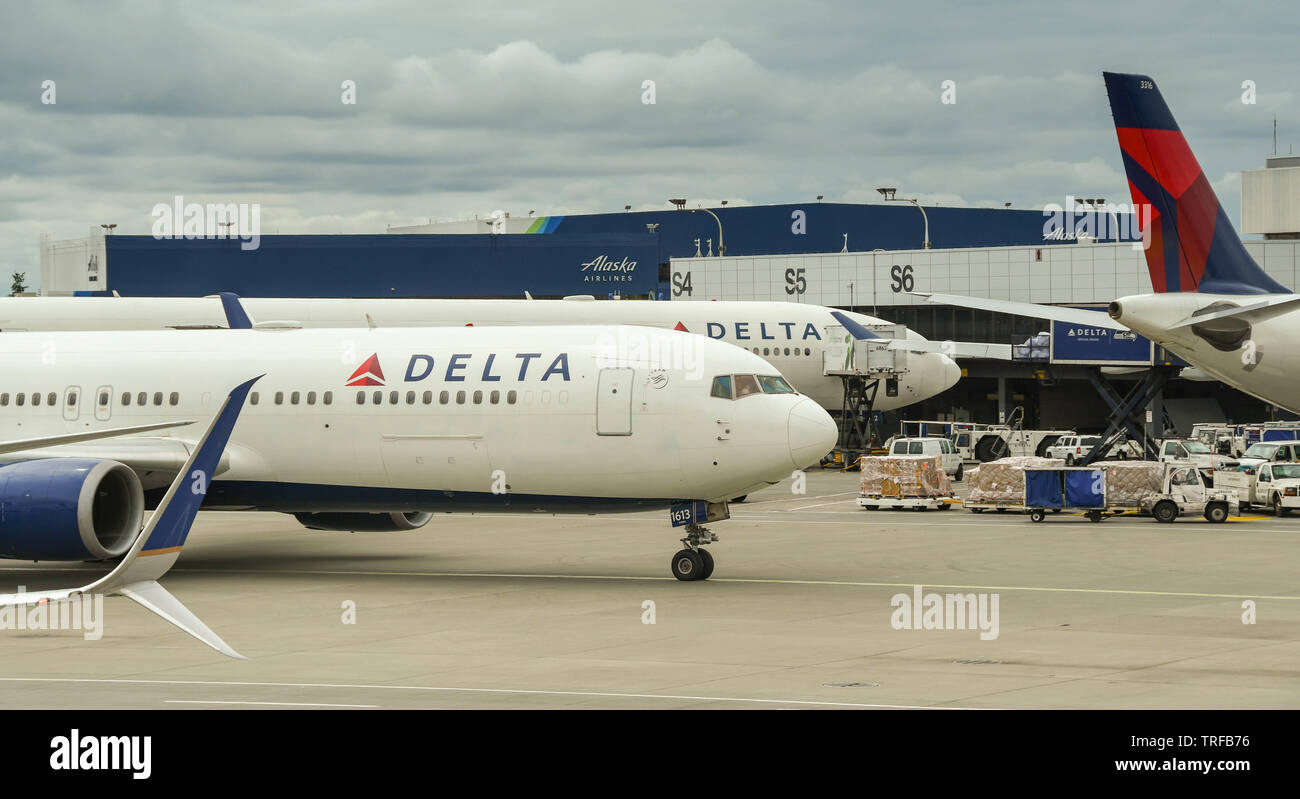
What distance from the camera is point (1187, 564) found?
96.1ft

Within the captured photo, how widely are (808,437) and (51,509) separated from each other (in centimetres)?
1237

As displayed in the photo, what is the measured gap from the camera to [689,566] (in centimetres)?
2673

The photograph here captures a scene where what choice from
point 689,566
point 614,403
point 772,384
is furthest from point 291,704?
point 772,384

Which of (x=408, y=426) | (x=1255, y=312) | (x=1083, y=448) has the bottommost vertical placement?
(x=1083, y=448)

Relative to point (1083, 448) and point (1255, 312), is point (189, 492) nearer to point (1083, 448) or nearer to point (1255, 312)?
point (1255, 312)

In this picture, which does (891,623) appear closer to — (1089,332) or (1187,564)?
(1187,564)

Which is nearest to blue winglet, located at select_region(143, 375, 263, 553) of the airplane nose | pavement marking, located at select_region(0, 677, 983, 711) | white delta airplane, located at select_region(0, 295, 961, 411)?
pavement marking, located at select_region(0, 677, 983, 711)

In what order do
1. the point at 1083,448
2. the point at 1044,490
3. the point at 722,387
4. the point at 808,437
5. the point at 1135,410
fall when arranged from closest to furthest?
1. the point at 808,437
2. the point at 722,387
3. the point at 1044,490
4. the point at 1135,410
5. the point at 1083,448

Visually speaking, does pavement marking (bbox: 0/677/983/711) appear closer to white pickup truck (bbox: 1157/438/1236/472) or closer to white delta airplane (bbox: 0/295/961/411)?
white pickup truck (bbox: 1157/438/1236/472)

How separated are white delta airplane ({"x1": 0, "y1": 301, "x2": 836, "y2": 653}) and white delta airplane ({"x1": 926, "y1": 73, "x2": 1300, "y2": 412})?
680 centimetres

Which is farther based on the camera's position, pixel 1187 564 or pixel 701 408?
pixel 1187 564

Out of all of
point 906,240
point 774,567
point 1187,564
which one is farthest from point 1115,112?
point 906,240

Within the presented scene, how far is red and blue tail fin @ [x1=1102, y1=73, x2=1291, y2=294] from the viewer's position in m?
28.5

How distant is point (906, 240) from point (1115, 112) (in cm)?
10667
